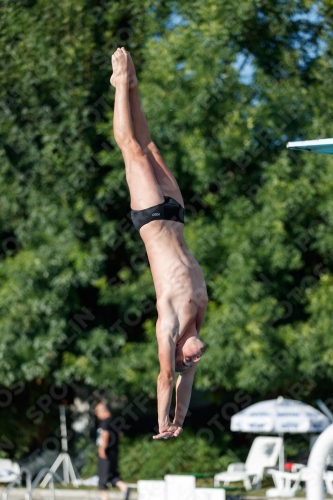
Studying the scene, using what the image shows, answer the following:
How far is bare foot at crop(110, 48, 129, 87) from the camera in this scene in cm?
650

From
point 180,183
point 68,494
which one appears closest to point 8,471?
point 68,494

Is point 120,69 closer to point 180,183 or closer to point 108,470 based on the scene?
point 108,470

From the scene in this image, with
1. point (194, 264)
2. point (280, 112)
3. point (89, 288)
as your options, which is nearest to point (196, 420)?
point (89, 288)

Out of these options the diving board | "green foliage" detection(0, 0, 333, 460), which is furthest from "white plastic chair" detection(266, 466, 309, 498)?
the diving board

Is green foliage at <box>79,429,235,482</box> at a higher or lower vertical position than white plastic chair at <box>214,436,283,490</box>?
lower

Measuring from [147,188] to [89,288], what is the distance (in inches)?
468

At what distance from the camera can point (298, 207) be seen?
16.5m

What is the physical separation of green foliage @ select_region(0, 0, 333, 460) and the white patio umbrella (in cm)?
41

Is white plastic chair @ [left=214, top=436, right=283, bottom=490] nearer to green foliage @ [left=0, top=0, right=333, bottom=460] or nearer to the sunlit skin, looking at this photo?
green foliage @ [left=0, top=0, right=333, bottom=460]

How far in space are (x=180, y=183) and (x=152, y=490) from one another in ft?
18.8

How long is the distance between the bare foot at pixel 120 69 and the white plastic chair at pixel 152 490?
24.7 ft

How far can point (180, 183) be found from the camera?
17.0 meters

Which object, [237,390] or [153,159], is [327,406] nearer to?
[237,390]

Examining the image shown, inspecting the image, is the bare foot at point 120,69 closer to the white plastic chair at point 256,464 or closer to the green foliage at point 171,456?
the white plastic chair at point 256,464
